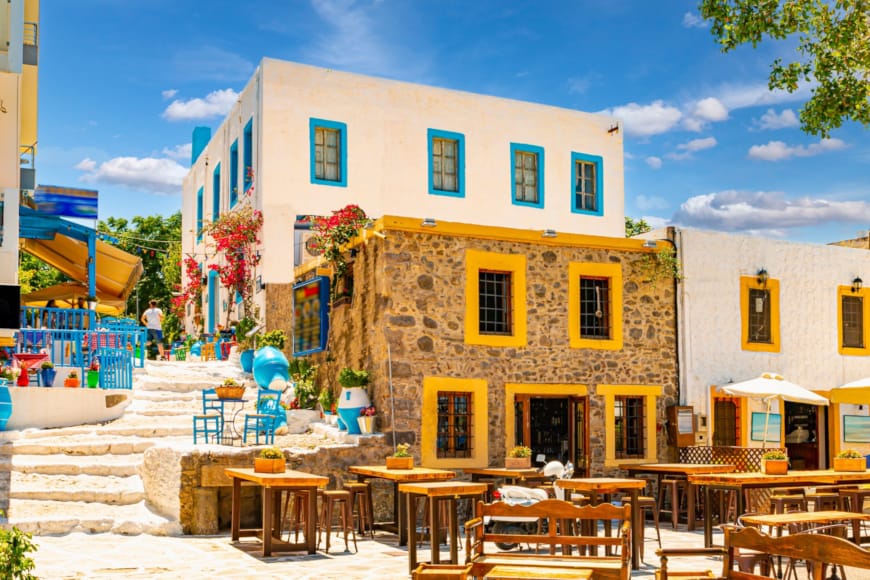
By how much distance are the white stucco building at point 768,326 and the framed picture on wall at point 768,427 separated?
3cm

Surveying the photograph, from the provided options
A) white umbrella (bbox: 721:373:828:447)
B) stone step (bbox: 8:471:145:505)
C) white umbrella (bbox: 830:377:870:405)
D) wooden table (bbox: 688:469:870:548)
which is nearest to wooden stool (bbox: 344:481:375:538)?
stone step (bbox: 8:471:145:505)

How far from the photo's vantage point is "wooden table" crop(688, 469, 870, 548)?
437 inches

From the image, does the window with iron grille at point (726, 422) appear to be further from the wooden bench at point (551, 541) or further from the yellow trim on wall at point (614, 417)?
the wooden bench at point (551, 541)

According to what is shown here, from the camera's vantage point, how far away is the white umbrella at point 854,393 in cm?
1692

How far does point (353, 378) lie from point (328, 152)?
7.43 m

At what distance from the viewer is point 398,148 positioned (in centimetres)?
2112

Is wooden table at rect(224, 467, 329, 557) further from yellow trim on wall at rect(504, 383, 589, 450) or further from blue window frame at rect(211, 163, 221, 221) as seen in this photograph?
blue window frame at rect(211, 163, 221, 221)

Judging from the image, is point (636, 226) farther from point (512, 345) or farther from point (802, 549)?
point (802, 549)

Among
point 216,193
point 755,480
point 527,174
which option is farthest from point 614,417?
point 216,193

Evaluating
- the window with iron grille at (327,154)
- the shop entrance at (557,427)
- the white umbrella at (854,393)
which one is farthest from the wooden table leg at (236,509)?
the white umbrella at (854,393)

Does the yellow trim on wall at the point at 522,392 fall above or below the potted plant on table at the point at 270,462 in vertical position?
above

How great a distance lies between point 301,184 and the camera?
65.6 ft

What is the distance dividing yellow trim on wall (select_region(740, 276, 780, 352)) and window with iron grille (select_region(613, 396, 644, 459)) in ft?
8.78

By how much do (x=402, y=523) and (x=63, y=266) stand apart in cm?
946
